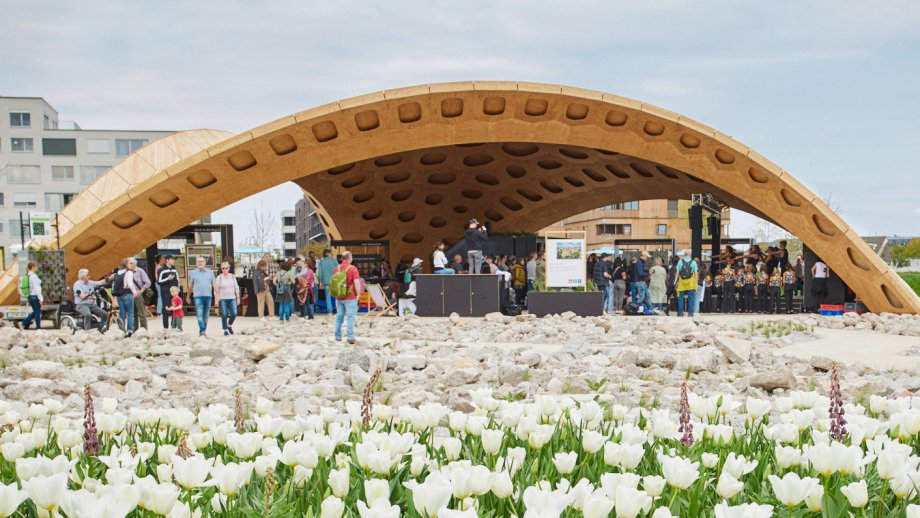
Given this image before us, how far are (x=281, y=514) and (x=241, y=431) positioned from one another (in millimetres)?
1060

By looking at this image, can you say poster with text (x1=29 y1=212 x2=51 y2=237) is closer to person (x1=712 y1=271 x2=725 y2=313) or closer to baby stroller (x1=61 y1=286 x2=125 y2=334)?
baby stroller (x1=61 y1=286 x2=125 y2=334)

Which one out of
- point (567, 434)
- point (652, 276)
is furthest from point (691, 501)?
point (652, 276)

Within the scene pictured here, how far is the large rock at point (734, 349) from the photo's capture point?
1116cm

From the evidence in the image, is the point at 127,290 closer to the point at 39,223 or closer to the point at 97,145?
the point at 39,223

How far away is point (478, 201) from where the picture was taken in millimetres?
38375

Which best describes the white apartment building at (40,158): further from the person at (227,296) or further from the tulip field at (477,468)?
the tulip field at (477,468)

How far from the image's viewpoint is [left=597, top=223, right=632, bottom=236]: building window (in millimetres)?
80062

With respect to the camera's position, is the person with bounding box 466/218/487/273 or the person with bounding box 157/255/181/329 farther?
the person with bounding box 466/218/487/273

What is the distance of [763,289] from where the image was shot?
23.9 meters

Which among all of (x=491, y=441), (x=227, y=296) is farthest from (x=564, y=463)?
(x=227, y=296)

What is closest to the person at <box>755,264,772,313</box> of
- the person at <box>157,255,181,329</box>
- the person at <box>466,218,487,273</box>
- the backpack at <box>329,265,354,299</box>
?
the person at <box>466,218,487,273</box>

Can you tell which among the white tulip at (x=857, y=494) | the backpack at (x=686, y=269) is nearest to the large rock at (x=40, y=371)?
the white tulip at (x=857, y=494)

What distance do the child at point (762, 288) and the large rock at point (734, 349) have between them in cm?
1290

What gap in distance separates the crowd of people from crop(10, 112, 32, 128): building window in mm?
57330
